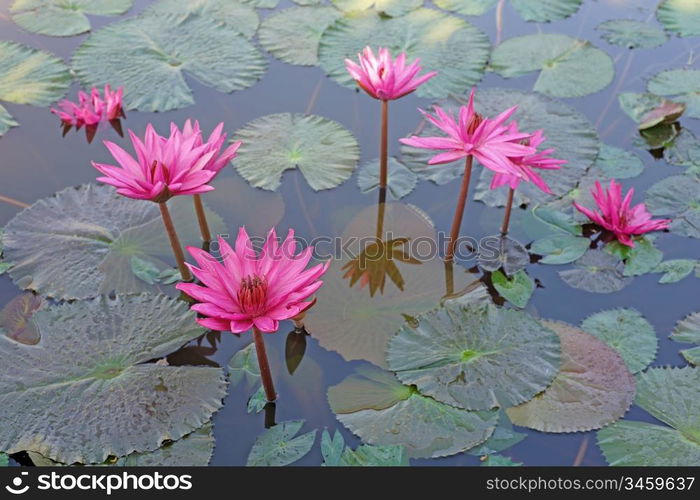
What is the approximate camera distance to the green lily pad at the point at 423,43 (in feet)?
12.3

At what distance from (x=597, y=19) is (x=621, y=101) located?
0.86 m

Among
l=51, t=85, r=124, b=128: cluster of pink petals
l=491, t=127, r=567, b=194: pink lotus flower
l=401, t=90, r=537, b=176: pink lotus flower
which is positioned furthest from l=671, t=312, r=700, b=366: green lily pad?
l=51, t=85, r=124, b=128: cluster of pink petals

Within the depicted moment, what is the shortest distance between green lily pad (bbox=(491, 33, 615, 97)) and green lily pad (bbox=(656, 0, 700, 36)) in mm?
622

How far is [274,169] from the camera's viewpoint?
125 inches

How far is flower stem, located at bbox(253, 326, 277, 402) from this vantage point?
2.15 metres

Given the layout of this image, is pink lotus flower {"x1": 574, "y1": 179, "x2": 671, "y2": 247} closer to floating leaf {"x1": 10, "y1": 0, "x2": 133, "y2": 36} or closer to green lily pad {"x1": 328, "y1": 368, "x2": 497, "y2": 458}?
green lily pad {"x1": 328, "y1": 368, "x2": 497, "y2": 458}

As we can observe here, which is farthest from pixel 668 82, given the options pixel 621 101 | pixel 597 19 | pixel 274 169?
pixel 274 169

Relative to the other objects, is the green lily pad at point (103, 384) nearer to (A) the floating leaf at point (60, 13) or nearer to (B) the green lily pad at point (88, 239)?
(B) the green lily pad at point (88, 239)

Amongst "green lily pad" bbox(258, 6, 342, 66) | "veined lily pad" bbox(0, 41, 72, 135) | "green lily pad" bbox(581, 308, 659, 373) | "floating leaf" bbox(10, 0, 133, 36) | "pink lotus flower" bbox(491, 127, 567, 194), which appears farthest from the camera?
"floating leaf" bbox(10, 0, 133, 36)

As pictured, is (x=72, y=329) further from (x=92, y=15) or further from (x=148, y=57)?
(x=92, y=15)

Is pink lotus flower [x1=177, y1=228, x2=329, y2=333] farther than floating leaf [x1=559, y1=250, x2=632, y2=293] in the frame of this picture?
No

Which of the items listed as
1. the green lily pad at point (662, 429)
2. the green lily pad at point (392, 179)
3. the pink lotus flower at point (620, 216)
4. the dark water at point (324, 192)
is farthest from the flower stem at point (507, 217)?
the green lily pad at point (662, 429)

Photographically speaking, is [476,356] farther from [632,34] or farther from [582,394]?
[632,34]
